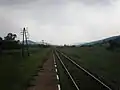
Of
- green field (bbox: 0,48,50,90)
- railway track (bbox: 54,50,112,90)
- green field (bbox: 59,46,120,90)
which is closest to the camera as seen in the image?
railway track (bbox: 54,50,112,90)

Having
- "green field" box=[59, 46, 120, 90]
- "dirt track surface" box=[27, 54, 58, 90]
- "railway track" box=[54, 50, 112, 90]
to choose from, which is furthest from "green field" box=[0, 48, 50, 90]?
"green field" box=[59, 46, 120, 90]

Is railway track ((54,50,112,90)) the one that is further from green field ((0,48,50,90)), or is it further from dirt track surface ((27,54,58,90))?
green field ((0,48,50,90))

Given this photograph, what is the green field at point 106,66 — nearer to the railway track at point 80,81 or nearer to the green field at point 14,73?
the railway track at point 80,81

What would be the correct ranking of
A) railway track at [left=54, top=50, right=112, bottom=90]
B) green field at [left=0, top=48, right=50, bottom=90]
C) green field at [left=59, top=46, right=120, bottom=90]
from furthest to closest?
green field at [left=59, top=46, right=120, bottom=90] → green field at [left=0, top=48, right=50, bottom=90] → railway track at [left=54, top=50, right=112, bottom=90]

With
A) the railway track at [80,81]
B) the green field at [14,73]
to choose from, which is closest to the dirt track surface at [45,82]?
the railway track at [80,81]

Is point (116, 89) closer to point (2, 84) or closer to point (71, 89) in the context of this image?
point (71, 89)

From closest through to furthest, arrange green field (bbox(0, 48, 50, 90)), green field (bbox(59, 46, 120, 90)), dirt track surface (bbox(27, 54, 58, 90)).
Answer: dirt track surface (bbox(27, 54, 58, 90)), green field (bbox(0, 48, 50, 90)), green field (bbox(59, 46, 120, 90))

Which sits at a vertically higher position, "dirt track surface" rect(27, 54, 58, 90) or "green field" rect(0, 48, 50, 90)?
"green field" rect(0, 48, 50, 90)

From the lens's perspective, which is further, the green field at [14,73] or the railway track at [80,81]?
the green field at [14,73]

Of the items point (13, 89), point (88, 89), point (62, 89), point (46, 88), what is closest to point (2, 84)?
point (13, 89)

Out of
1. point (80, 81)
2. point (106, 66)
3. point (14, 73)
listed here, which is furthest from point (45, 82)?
point (106, 66)

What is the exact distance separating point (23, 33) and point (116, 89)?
4595 centimetres

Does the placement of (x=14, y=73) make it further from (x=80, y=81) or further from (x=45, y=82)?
(x=80, y=81)

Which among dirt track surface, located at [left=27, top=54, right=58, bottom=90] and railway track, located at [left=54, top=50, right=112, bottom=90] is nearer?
railway track, located at [left=54, top=50, right=112, bottom=90]
